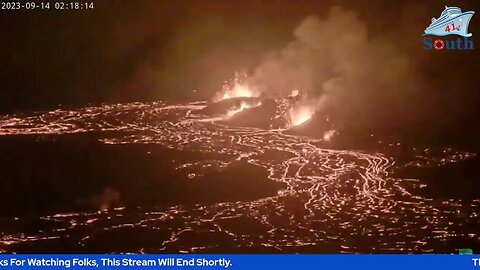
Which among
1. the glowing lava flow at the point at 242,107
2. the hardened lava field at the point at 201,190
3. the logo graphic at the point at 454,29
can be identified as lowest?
the hardened lava field at the point at 201,190

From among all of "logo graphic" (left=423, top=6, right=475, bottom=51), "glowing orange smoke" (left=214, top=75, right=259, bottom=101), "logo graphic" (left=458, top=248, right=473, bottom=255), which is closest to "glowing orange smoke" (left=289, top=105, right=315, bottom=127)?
"glowing orange smoke" (left=214, top=75, right=259, bottom=101)

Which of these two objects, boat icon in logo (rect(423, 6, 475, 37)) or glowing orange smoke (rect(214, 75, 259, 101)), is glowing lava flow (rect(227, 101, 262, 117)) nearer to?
glowing orange smoke (rect(214, 75, 259, 101))

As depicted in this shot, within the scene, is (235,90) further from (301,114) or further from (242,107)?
(301,114)

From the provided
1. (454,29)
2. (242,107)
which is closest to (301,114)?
(242,107)

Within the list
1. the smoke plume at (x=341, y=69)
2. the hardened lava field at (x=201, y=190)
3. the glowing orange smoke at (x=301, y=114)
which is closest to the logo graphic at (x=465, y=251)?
the hardened lava field at (x=201, y=190)

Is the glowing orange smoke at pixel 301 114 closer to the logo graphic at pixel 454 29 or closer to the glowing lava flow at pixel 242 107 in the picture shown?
the glowing lava flow at pixel 242 107

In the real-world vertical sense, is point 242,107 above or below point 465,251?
above

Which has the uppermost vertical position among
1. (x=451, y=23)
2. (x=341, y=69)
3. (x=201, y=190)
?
(x=451, y=23)

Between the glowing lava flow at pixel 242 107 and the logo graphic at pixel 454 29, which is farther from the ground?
the logo graphic at pixel 454 29
